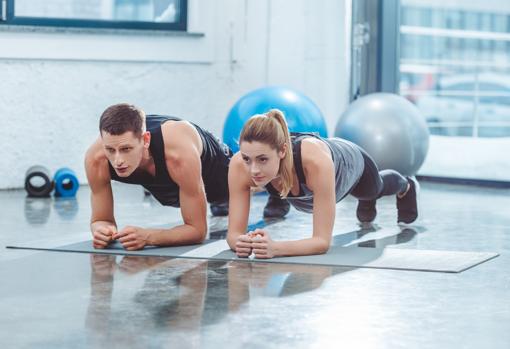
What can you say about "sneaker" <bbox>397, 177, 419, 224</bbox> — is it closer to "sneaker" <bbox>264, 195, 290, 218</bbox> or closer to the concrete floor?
the concrete floor

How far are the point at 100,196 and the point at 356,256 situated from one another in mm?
977

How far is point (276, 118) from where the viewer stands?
3.26 m

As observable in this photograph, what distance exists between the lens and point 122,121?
10.7ft

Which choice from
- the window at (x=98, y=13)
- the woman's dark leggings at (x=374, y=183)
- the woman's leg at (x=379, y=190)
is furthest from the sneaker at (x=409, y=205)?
the window at (x=98, y=13)

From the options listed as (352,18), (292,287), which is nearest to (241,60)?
(352,18)

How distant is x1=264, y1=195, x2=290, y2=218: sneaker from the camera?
4641 millimetres

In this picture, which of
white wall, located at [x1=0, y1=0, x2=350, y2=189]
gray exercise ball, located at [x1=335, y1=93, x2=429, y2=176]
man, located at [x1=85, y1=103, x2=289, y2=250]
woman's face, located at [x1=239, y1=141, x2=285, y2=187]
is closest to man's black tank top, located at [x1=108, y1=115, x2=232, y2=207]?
man, located at [x1=85, y1=103, x2=289, y2=250]

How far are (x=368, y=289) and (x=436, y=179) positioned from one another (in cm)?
370

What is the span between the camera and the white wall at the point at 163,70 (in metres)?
5.88

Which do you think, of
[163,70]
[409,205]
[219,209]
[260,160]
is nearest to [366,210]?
[409,205]

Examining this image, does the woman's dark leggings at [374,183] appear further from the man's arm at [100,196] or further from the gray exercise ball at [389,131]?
the gray exercise ball at [389,131]

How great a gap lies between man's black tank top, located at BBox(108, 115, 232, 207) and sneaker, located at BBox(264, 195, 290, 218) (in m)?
0.49

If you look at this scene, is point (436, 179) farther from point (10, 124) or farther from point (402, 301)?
point (402, 301)

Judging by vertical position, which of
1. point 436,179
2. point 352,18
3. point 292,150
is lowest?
point 436,179
